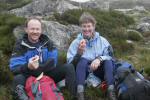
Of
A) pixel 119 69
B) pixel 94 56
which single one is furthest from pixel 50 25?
pixel 119 69

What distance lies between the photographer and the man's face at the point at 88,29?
7289 millimetres

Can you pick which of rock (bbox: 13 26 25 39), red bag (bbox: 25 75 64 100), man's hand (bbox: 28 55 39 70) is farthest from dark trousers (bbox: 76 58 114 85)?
rock (bbox: 13 26 25 39)

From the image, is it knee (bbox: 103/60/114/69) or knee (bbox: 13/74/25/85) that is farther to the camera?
knee (bbox: 103/60/114/69)

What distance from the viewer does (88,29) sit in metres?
7.34

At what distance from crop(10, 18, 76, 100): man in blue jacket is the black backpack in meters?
0.83

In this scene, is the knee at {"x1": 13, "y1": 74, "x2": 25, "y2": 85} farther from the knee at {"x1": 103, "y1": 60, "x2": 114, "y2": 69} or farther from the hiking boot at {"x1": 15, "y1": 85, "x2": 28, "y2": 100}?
the knee at {"x1": 103, "y1": 60, "x2": 114, "y2": 69}

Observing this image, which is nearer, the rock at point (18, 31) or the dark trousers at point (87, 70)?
the dark trousers at point (87, 70)

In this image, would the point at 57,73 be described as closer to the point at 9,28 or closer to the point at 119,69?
the point at 119,69

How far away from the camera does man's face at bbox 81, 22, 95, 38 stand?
7289mm

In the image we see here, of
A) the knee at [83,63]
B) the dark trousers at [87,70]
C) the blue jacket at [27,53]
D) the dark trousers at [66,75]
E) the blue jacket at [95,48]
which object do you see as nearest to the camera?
the blue jacket at [27,53]

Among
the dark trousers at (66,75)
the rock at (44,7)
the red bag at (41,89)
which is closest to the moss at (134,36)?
the rock at (44,7)

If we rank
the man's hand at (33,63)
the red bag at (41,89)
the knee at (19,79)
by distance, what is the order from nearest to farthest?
the red bag at (41,89), the man's hand at (33,63), the knee at (19,79)

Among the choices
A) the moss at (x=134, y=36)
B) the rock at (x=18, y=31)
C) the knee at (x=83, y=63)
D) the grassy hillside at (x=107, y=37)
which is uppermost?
the rock at (x=18, y=31)

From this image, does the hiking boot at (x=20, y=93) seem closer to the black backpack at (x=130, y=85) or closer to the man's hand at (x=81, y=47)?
the man's hand at (x=81, y=47)
